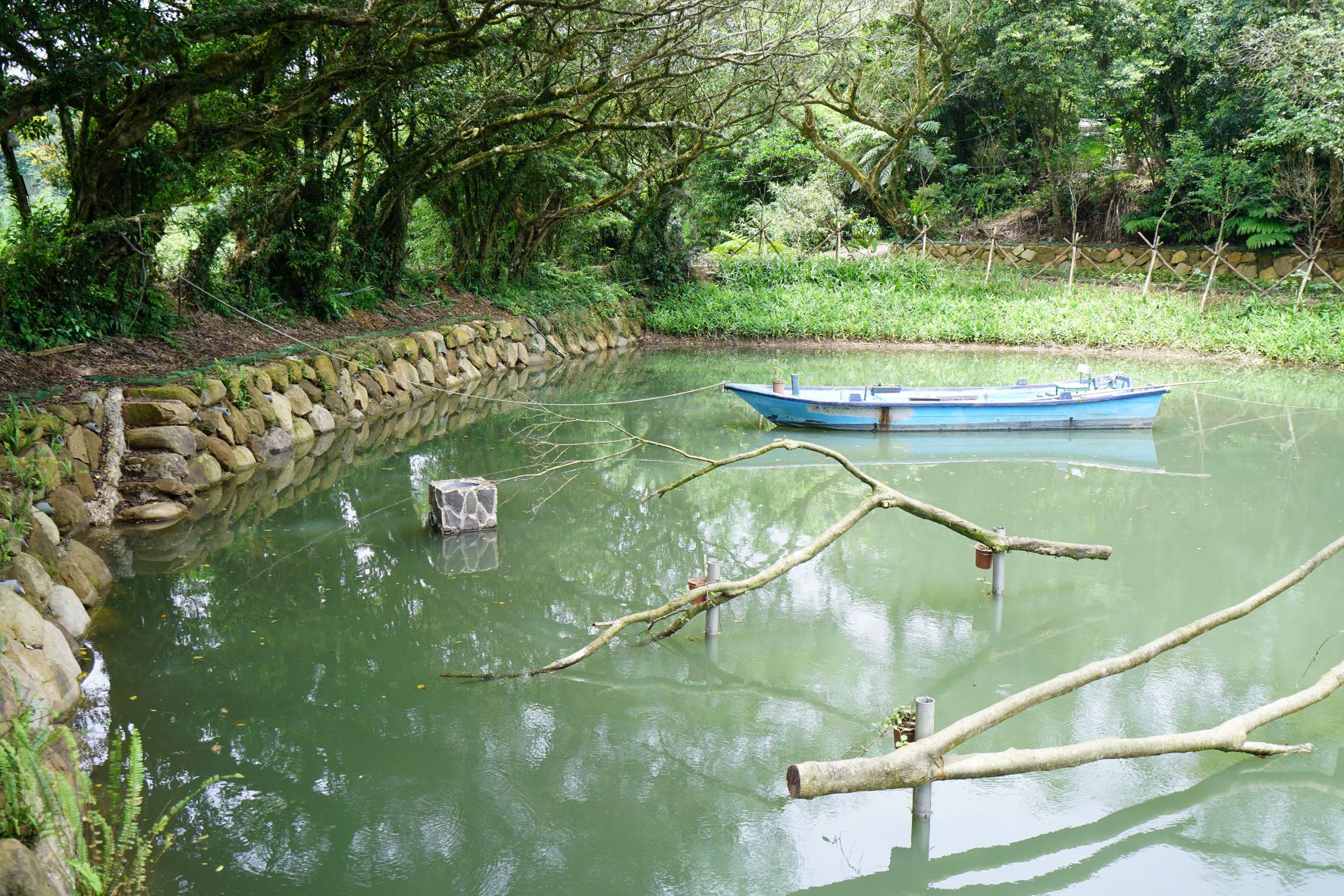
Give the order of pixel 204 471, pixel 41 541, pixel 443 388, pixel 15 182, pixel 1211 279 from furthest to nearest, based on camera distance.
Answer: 1. pixel 1211 279
2. pixel 443 388
3. pixel 15 182
4. pixel 204 471
5. pixel 41 541

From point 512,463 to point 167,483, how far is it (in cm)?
307

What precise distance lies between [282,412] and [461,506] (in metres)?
3.57

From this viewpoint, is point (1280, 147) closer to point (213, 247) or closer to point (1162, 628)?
point (1162, 628)

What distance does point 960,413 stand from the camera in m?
11.2

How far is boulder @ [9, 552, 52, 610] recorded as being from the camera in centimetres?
517

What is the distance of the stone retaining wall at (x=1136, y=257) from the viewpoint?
19500 mm

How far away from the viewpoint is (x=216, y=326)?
1073 centimetres

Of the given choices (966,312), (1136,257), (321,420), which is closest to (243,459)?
(321,420)

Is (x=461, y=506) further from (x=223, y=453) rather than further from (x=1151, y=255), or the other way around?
(x=1151, y=255)

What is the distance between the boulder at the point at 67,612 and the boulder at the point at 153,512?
198 centimetres

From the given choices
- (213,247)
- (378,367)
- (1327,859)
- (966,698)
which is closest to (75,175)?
(213,247)

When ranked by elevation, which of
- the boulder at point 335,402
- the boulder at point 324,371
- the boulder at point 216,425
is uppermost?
the boulder at point 324,371

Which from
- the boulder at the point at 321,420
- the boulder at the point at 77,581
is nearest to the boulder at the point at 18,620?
the boulder at the point at 77,581

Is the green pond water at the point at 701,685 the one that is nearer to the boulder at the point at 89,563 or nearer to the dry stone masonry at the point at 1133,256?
the boulder at the point at 89,563
